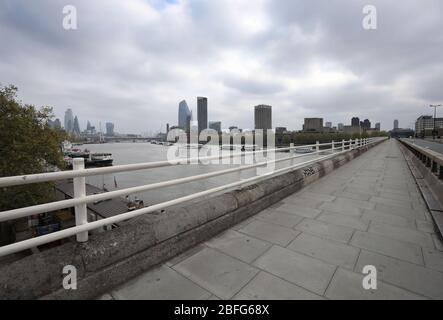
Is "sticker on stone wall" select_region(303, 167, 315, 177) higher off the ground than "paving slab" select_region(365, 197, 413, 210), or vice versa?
"sticker on stone wall" select_region(303, 167, 315, 177)

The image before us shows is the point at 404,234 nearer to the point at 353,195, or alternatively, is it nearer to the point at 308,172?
the point at 353,195

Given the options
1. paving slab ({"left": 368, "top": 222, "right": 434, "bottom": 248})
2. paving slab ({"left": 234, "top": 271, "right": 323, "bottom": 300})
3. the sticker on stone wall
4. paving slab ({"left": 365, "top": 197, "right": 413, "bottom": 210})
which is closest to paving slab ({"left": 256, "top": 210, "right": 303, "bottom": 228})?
paving slab ({"left": 368, "top": 222, "right": 434, "bottom": 248})

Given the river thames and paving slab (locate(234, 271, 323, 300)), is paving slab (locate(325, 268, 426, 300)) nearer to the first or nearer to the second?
paving slab (locate(234, 271, 323, 300))

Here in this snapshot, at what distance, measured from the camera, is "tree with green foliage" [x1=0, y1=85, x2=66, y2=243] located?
16.8 metres

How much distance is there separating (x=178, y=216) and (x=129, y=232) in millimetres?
659

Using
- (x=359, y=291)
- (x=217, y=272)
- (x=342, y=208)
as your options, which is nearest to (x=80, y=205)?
(x=217, y=272)

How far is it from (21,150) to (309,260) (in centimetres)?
2257

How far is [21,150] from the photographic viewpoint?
57.2 ft

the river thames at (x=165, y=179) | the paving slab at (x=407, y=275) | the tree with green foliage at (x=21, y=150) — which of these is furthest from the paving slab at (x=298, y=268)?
the tree with green foliage at (x=21, y=150)

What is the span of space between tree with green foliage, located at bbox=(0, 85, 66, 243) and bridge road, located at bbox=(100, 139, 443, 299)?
20510 mm

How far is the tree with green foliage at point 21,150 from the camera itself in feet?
55.1

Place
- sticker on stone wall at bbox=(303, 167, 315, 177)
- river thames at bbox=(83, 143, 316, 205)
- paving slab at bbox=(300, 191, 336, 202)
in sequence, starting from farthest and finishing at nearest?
river thames at bbox=(83, 143, 316, 205) → sticker on stone wall at bbox=(303, 167, 315, 177) → paving slab at bbox=(300, 191, 336, 202)

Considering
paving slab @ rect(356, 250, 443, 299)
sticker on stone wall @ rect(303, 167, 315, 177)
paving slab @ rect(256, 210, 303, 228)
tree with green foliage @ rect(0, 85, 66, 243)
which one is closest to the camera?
paving slab @ rect(356, 250, 443, 299)

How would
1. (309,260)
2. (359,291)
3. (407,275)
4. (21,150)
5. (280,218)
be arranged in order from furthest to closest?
(21,150)
(280,218)
(309,260)
(407,275)
(359,291)
